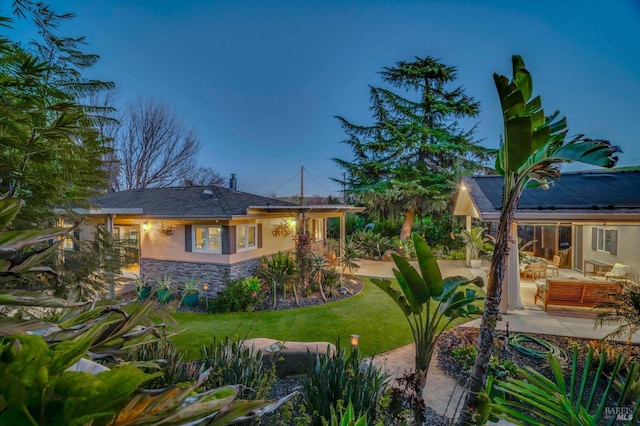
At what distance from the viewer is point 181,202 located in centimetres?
1224

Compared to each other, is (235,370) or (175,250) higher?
(175,250)

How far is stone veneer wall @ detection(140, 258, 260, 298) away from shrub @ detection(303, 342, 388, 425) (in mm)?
7594

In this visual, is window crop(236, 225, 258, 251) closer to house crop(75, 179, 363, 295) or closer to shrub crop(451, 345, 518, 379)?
house crop(75, 179, 363, 295)

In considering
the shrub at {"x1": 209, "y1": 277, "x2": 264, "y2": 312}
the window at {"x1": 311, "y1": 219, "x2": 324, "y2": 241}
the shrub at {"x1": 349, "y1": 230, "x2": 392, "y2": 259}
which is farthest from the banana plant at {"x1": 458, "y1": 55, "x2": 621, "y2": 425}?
the shrub at {"x1": 349, "y1": 230, "x2": 392, "y2": 259}

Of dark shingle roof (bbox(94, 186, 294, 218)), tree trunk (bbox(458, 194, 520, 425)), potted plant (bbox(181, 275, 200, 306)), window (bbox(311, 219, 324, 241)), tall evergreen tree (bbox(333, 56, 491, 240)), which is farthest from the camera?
tall evergreen tree (bbox(333, 56, 491, 240))

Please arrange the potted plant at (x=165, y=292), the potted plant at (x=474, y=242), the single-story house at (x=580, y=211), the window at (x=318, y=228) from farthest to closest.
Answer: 1. the window at (x=318, y=228)
2. the potted plant at (x=474, y=242)
3. the potted plant at (x=165, y=292)
4. the single-story house at (x=580, y=211)

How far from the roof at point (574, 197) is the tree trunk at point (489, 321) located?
13.4 feet

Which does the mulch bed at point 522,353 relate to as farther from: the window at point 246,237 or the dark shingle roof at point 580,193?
the window at point 246,237

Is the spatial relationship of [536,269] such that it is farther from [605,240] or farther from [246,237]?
[246,237]

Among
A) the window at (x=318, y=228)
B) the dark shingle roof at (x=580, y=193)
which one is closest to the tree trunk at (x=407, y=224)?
the window at (x=318, y=228)

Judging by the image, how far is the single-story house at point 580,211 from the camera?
290 inches

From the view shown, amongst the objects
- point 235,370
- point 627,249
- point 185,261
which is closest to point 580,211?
point 627,249

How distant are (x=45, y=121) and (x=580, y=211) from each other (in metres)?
10.7

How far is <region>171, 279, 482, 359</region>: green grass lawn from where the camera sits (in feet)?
22.9
